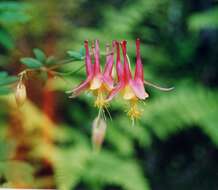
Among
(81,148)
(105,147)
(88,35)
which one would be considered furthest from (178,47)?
(81,148)

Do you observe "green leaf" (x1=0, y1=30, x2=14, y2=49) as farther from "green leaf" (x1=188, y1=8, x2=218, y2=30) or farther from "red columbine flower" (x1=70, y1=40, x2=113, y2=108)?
"green leaf" (x1=188, y1=8, x2=218, y2=30)

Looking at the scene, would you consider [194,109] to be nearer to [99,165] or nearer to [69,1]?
[99,165]

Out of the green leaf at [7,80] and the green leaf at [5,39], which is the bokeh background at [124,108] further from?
the green leaf at [7,80]

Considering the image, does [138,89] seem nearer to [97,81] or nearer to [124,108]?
[97,81]

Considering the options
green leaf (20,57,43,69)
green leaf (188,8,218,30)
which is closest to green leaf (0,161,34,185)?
green leaf (20,57,43,69)

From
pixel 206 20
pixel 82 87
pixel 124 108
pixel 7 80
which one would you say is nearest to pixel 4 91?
pixel 7 80

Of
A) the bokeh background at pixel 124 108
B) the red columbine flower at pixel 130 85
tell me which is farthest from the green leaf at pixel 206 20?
the red columbine flower at pixel 130 85

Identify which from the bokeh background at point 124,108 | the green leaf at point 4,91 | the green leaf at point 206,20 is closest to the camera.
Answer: the green leaf at point 4,91
